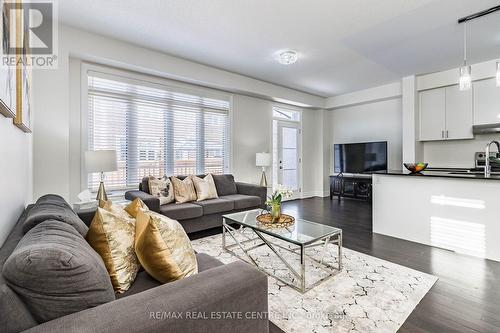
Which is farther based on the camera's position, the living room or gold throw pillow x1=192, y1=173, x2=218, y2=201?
gold throw pillow x1=192, y1=173, x2=218, y2=201

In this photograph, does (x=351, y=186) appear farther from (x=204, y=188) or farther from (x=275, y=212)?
(x=275, y=212)

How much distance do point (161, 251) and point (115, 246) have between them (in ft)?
0.81

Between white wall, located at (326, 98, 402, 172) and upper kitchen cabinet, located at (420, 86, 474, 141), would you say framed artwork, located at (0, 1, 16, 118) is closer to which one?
upper kitchen cabinet, located at (420, 86, 474, 141)

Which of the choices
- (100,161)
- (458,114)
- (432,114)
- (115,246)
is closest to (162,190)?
(100,161)

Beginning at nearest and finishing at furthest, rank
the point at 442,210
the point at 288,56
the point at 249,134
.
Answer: the point at 442,210 < the point at 288,56 < the point at 249,134

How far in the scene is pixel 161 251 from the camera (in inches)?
49.4

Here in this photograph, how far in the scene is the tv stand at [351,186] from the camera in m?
5.91

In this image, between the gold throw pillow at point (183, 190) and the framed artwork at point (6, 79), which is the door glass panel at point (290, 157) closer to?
the gold throw pillow at point (183, 190)

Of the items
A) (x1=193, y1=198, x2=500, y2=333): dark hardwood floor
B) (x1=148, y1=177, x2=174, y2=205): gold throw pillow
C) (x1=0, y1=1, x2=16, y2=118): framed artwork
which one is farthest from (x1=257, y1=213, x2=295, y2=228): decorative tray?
(x1=0, y1=1, x2=16, y2=118): framed artwork

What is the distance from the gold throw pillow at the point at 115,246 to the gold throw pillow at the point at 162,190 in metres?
2.22

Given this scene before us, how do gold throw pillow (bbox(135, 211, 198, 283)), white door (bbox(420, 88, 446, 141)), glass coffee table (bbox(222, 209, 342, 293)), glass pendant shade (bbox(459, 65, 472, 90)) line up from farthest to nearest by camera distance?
white door (bbox(420, 88, 446, 141)), glass pendant shade (bbox(459, 65, 472, 90)), glass coffee table (bbox(222, 209, 342, 293)), gold throw pillow (bbox(135, 211, 198, 283))

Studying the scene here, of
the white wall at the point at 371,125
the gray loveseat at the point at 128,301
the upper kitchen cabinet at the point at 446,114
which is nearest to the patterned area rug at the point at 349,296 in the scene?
the gray loveseat at the point at 128,301

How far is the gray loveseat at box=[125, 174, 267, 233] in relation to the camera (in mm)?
3233

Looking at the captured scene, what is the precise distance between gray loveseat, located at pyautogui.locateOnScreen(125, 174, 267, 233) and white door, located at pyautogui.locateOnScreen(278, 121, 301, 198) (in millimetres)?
1970
